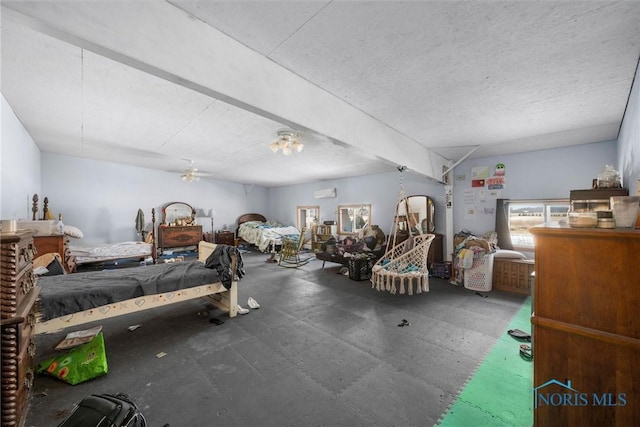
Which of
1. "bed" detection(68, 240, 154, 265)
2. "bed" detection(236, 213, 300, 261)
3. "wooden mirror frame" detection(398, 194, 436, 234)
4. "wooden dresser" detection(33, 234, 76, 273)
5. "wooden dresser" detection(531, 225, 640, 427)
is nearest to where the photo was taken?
"wooden dresser" detection(531, 225, 640, 427)

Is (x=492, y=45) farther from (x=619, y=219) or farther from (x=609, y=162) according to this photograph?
(x=609, y=162)

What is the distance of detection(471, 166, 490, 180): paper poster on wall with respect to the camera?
16.3 ft

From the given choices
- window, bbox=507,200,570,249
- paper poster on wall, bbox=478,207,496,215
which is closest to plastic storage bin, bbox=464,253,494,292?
window, bbox=507,200,570,249

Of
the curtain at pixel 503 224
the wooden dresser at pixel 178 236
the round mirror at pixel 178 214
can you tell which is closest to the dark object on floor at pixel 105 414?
the curtain at pixel 503 224

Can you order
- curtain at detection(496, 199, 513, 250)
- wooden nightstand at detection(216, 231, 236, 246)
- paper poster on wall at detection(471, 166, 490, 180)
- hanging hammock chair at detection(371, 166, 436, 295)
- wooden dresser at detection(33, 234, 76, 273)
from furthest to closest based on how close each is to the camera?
1. wooden nightstand at detection(216, 231, 236, 246)
2. paper poster on wall at detection(471, 166, 490, 180)
3. curtain at detection(496, 199, 513, 250)
4. hanging hammock chair at detection(371, 166, 436, 295)
5. wooden dresser at detection(33, 234, 76, 273)

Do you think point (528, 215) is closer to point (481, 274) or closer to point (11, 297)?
point (481, 274)

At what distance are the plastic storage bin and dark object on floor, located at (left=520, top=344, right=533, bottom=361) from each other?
1975 millimetres

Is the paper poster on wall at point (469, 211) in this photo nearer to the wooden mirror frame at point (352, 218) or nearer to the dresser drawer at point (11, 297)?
the wooden mirror frame at point (352, 218)

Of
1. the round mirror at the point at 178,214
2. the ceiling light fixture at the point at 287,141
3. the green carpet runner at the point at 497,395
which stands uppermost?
the ceiling light fixture at the point at 287,141

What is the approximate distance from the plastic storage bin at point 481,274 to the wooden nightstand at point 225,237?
24.6 ft

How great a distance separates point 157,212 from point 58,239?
13.2 feet

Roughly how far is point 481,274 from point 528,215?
1.60 metres

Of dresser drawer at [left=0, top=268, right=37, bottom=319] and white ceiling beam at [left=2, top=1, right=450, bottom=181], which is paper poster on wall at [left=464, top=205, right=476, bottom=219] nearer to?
white ceiling beam at [left=2, top=1, right=450, bottom=181]

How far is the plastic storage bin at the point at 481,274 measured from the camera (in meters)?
4.21
